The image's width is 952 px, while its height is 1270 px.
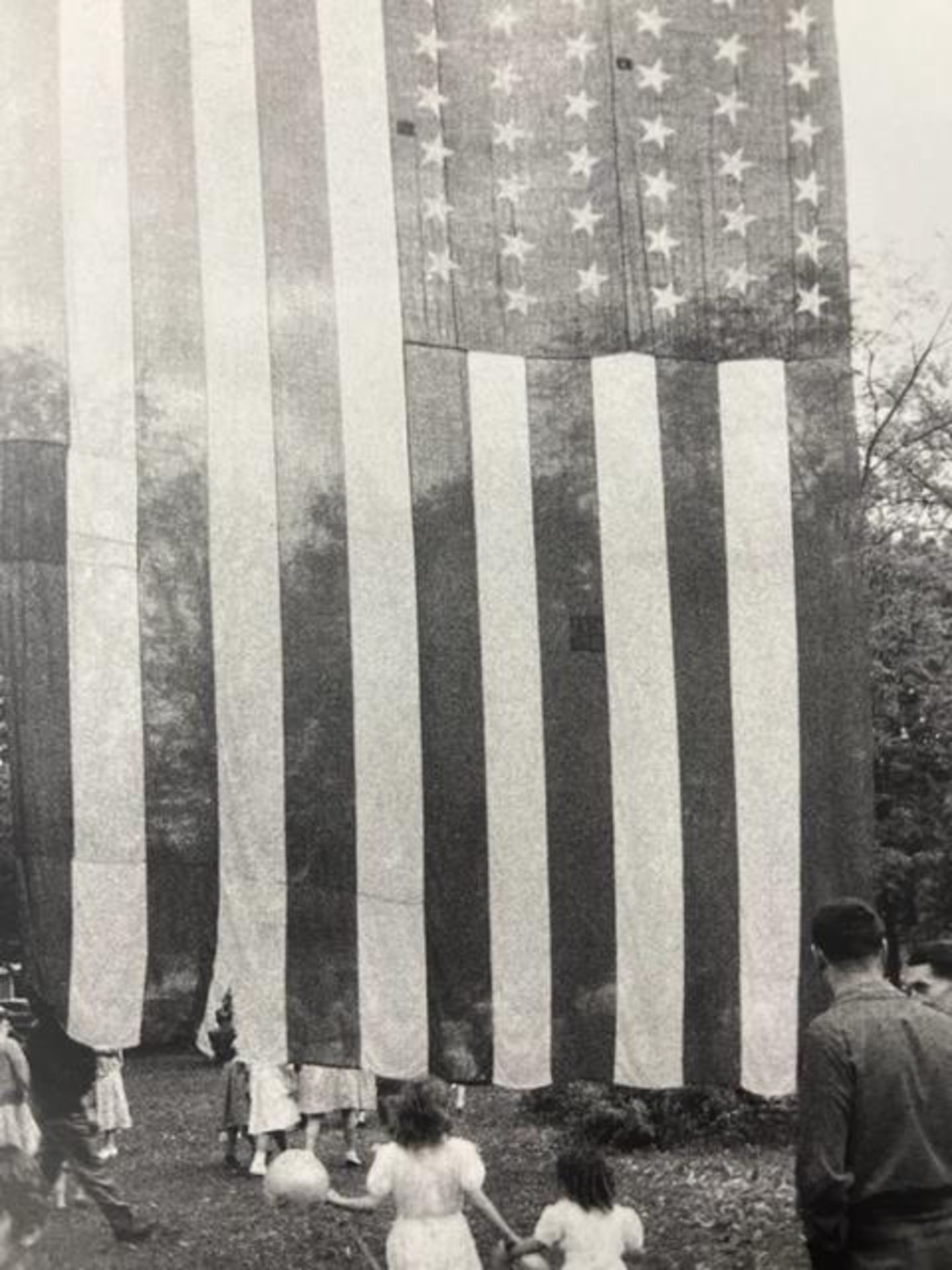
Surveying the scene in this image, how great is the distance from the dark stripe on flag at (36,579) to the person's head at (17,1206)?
2.12m

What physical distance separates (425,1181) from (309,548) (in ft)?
7.46

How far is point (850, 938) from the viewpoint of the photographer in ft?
13.2

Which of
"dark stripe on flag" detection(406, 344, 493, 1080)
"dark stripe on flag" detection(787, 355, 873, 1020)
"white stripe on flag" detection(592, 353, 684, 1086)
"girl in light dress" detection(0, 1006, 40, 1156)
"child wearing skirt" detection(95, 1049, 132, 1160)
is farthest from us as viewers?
"child wearing skirt" detection(95, 1049, 132, 1160)

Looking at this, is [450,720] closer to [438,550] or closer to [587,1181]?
[438,550]

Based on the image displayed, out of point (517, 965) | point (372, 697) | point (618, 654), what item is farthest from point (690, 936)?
point (372, 697)

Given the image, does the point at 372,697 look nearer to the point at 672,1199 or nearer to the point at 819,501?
the point at 819,501

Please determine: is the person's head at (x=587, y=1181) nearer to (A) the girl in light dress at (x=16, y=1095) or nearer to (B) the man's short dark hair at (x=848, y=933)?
(B) the man's short dark hair at (x=848, y=933)

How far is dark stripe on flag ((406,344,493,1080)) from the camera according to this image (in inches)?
224

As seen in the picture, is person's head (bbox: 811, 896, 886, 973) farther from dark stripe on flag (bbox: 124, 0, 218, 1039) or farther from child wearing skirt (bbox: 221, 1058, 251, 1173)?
child wearing skirt (bbox: 221, 1058, 251, 1173)

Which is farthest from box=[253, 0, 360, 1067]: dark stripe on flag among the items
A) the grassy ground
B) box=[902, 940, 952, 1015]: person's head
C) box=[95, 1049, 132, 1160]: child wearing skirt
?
box=[95, 1049, 132, 1160]: child wearing skirt

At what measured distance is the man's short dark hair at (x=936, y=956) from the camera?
5.51 m

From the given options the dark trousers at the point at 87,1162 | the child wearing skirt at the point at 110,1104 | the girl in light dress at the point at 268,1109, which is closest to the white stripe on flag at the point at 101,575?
the dark trousers at the point at 87,1162

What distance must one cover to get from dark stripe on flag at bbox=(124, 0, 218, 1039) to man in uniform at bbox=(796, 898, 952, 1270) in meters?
2.39

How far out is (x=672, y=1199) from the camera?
957cm
